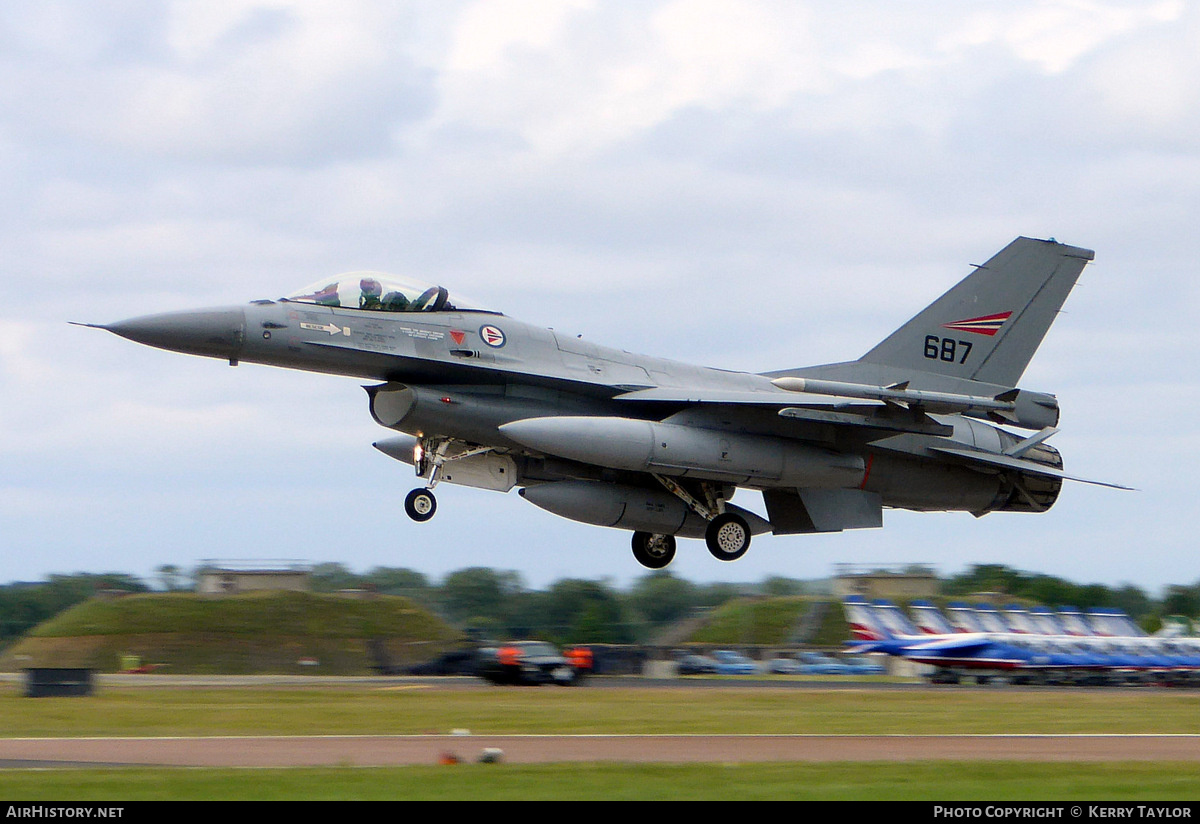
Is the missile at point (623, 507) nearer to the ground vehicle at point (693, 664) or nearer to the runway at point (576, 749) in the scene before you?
the runway at point (576, 749)

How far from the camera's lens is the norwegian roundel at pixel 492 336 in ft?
65.3

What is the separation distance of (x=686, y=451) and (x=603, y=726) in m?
4.43

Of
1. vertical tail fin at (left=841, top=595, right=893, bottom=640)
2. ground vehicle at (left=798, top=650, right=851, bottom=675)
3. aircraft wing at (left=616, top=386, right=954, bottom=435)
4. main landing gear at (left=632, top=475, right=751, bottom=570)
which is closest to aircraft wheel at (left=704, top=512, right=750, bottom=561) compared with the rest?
main landing gear at (left=632, top=475, right=751, bottom=570)

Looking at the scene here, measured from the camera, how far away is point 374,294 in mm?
19234

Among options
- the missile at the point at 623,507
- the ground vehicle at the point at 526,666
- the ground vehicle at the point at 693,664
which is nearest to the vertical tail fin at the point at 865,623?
the ground vehicle at the point at 693,664

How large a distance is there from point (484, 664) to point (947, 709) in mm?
8860

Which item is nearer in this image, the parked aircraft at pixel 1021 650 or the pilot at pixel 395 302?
the pilot at pixel 395 302

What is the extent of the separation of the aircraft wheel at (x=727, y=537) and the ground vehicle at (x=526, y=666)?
17.2 ft

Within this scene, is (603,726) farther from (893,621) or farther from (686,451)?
(893,621)

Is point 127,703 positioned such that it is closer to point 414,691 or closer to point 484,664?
point 414,691

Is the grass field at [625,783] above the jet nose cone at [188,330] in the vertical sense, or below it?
below

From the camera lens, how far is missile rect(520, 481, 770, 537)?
20.9 m

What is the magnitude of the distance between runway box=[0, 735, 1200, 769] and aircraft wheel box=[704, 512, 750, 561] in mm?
5926
